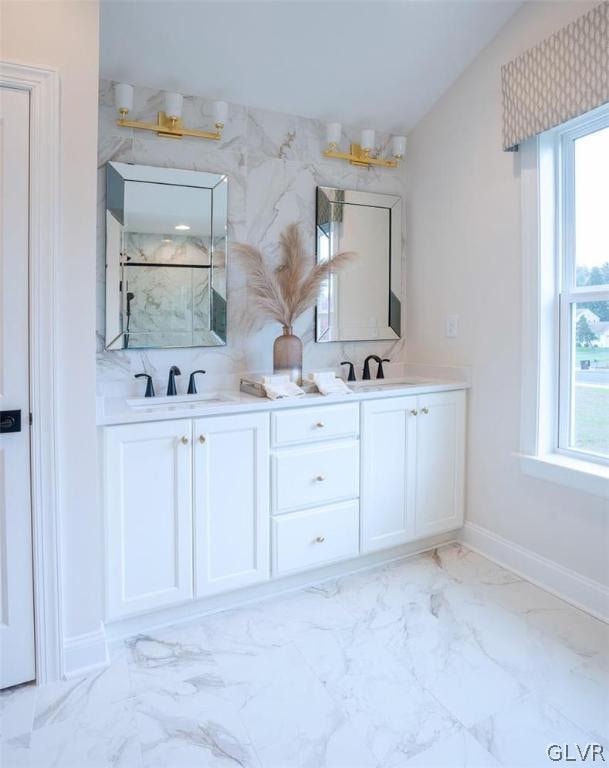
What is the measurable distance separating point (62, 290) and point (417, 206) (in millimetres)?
2112

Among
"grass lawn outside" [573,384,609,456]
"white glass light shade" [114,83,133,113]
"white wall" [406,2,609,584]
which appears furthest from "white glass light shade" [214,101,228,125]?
"grass lawn outside" [573,384,609,456]

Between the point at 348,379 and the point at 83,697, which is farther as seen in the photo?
the point at 348,379

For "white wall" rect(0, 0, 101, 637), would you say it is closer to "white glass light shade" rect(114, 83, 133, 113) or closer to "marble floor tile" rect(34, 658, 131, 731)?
"marble floor tile" rect(34, 658, 131, 731)

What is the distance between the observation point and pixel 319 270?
2533mm

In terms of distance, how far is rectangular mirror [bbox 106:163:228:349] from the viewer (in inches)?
90.8

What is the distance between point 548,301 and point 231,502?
1.65 metres

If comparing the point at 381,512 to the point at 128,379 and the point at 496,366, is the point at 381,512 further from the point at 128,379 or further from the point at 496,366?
the point at 128,379

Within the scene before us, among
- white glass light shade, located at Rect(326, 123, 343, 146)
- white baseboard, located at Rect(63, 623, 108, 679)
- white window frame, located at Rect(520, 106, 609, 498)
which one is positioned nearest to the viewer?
white baseboard, located at Rect(63, 623, 108, 679)

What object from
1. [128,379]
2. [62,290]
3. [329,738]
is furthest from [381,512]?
[62,290]

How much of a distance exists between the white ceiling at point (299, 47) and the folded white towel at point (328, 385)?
1.41 metres

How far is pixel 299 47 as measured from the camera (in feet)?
7.68

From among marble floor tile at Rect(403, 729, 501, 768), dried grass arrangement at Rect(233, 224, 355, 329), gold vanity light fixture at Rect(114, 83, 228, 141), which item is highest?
gold vanity light fixture at Rect(114, 83, 228, 141)

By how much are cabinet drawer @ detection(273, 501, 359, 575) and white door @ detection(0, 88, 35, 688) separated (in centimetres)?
96

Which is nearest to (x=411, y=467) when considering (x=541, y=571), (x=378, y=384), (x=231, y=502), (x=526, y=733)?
(x=378, y=384)
